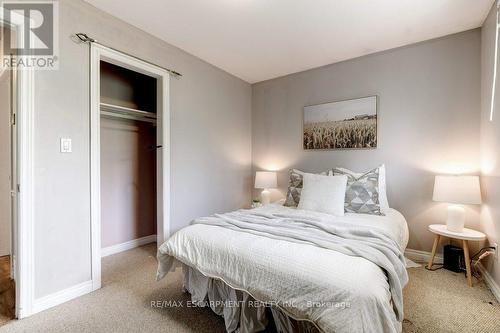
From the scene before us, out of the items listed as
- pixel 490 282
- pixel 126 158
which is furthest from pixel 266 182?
pixel 490 282

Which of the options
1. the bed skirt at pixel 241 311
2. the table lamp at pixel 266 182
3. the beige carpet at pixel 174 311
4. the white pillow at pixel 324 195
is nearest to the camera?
the bed skirt at pixel 241 311

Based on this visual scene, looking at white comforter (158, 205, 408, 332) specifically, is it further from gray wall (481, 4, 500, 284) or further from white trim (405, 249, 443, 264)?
white trim (405, 249, 443, 264)

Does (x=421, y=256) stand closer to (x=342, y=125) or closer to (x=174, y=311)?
(x=342, y=125)

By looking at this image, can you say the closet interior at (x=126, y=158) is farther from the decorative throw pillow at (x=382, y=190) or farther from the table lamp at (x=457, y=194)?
the table lamp at (x=457, y=194)

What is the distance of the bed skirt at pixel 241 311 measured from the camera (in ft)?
4.66

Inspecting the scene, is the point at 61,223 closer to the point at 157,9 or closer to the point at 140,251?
the point at 140,251

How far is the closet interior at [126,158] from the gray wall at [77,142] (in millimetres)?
591

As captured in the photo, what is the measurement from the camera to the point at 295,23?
7.79 ft

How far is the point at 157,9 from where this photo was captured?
2.17m

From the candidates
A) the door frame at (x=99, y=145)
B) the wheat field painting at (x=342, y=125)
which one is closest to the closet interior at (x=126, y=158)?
the door frame at (x=99, y=145)

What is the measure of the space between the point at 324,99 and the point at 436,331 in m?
2.71

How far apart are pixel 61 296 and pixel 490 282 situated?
3581mm

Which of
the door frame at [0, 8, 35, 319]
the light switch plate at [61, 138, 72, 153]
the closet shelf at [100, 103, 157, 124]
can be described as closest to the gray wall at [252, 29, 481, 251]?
the closet shelf at [100, 103, 157, 124]

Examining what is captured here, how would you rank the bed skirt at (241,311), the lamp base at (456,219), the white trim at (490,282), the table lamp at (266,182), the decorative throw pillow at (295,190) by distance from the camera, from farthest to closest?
the table lamp at (266,182)
the decorative throw pillow at (295,190)
the lamp base at (456,219)
the white trim at (490,282)
the bed skirt at (241,311)
